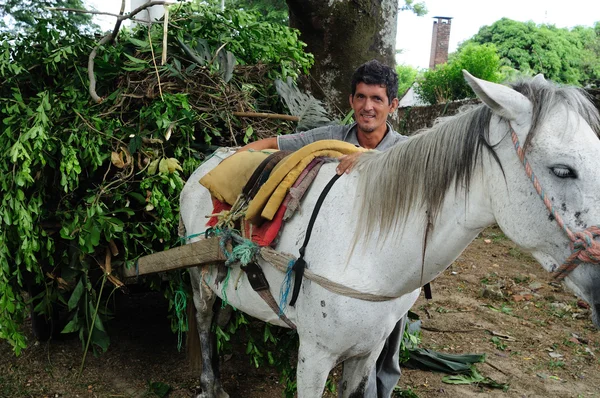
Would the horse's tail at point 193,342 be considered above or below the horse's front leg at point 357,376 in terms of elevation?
below

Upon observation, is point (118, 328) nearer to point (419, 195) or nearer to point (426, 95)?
point (419, 195)

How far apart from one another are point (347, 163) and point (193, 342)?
70.7 inches

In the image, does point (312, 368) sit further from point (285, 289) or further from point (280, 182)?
point (280, 182)

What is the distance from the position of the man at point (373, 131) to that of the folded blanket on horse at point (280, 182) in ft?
1.45

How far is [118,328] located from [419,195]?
3.14 meters

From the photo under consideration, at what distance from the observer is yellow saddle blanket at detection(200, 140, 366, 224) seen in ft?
6.51

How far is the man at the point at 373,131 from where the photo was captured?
2.42 m

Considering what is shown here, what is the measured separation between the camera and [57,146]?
2643 mm

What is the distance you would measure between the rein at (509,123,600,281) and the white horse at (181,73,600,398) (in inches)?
0.6

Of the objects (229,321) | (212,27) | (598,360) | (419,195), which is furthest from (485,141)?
(598,360)

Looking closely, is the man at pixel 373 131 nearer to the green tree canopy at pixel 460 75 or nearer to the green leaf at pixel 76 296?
the green leaf at pixel 76 296

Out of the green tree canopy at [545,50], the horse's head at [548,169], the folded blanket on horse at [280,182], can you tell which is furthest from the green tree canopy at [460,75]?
the horse's head at [548,169]

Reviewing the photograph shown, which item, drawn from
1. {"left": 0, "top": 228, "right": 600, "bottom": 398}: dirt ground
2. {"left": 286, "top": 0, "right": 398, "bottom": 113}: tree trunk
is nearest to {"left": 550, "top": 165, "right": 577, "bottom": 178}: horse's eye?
{"left": 0, "top": 228, "right": 600, "bottom": 398}: dirt ground

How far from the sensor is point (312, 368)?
6.39 ft
